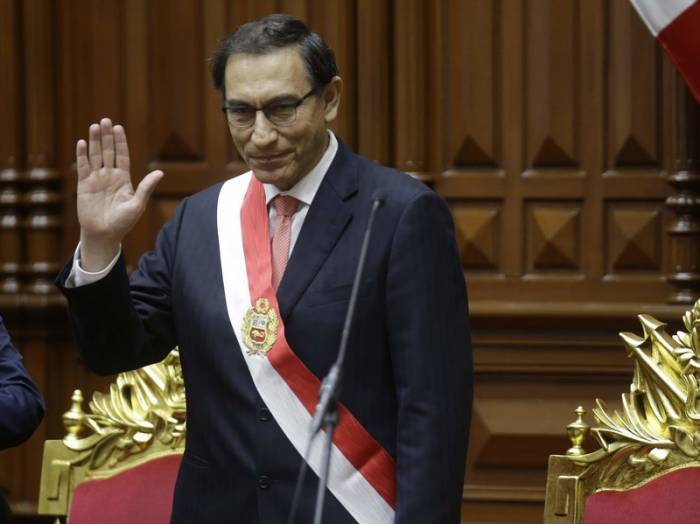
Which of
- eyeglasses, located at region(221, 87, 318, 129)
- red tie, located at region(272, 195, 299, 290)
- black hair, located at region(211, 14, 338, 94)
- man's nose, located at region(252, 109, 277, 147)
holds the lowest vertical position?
red tie, located at region(272, 195, 299, 290)

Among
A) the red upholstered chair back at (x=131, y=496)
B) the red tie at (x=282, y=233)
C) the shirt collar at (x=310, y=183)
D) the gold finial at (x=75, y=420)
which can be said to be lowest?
the red upholstered chair back at (x=131, y=496)

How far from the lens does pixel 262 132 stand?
2.05m

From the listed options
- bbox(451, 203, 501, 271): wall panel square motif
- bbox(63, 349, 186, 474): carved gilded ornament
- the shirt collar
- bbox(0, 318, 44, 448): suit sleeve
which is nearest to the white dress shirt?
the shirt collar

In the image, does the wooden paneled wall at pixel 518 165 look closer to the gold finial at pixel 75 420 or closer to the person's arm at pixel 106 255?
the gold finial at pixel 75 420

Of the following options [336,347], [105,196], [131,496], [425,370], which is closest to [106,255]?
[105,196]

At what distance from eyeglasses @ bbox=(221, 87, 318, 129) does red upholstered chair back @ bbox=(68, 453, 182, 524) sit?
81 cm

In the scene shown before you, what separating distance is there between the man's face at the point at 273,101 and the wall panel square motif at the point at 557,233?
5.88 feet

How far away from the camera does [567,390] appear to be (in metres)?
3.81

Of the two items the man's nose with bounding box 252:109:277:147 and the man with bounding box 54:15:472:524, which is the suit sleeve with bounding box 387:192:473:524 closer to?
the man with bounding box 54:15:472:524

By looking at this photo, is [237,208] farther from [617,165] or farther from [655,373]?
[617,165]

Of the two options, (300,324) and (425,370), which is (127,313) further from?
(425,370)

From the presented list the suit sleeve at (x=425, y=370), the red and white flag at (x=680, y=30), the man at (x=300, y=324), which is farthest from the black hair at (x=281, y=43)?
the red and white flag at (x=680, y=30)

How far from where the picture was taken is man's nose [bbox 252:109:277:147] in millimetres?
2051

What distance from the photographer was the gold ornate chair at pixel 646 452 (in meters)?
2.42
